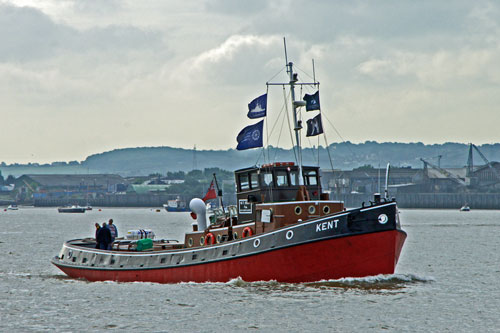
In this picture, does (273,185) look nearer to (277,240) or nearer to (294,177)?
(294,177)

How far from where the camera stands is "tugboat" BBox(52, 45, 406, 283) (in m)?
33.2

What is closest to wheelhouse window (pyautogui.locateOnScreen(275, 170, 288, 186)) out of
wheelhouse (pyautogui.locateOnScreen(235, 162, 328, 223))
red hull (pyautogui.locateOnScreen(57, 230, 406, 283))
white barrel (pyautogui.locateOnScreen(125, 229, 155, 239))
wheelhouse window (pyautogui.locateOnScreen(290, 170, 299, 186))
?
wheelhouse (pyautogui.locateOnScreen(235, 162, 328, 223))

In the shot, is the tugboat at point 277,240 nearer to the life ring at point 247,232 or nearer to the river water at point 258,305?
the life ring at point 247,232

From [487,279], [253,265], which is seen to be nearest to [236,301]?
[253,265]

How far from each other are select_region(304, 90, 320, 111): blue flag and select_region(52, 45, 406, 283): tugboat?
525 mm

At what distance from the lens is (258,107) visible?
1463 inches

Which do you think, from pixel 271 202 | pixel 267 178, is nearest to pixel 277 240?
pixel 271 202

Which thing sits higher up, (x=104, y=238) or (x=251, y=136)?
(x=251, y=136)

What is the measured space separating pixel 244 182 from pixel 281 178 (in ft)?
7.34

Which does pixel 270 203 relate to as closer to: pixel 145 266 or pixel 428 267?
pixel 145 266

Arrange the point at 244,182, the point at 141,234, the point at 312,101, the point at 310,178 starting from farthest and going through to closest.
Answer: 1. the point at 141,234
2. the point at 244,182
3. the point at 310,178
4. the point at 312,101

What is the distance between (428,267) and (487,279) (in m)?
7.47

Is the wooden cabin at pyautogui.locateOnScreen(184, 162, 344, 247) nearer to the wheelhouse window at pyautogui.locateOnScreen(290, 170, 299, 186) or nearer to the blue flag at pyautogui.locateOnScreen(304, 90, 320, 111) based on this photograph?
the wheelhouse window at pyautogui.locateOnScreen(290, 170, 299, 186)

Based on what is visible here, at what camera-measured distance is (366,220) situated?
3316cm
